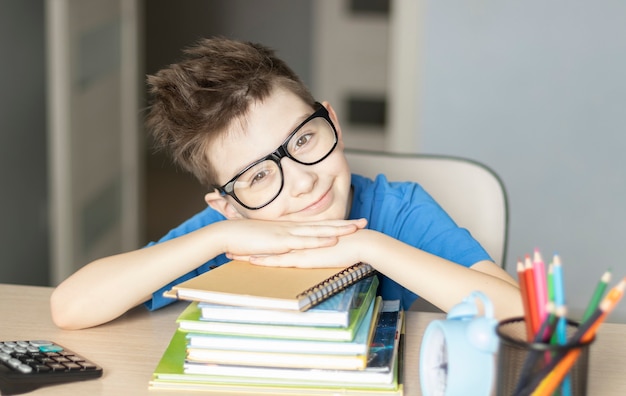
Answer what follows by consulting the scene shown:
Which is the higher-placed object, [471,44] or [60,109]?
[471,44]

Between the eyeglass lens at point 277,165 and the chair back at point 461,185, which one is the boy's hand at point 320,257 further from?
the chair back at point 461,185

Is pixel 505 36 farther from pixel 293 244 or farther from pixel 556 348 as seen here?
pixel 556 348

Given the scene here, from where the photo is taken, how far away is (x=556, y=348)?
2.76 feet

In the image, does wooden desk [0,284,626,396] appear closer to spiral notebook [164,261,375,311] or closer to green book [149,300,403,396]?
green book [149,300,403,396]

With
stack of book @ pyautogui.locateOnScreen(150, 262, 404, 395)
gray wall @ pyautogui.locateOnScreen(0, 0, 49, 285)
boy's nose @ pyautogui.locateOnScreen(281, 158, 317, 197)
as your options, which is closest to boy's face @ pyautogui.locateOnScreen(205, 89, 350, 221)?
boy's nose @ pyautogui.locateOnScreen(281, 158, 317, 197)

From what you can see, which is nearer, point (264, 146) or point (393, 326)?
point (393, 326)

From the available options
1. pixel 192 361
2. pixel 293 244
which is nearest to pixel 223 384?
pixel 192 361

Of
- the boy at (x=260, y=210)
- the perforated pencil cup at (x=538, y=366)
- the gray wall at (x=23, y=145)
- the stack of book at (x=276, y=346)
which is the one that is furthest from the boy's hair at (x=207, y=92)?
the gray wall at (x=23, y=145)

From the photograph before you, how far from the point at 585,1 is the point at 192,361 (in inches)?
82.5

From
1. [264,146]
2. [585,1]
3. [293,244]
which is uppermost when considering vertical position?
[585,1]

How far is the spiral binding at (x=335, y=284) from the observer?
104 centimetres

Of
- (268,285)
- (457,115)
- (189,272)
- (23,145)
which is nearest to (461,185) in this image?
(189,272)

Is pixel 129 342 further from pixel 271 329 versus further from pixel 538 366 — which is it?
pixel 538 366

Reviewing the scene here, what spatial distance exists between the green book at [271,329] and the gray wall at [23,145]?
6.71 ft
